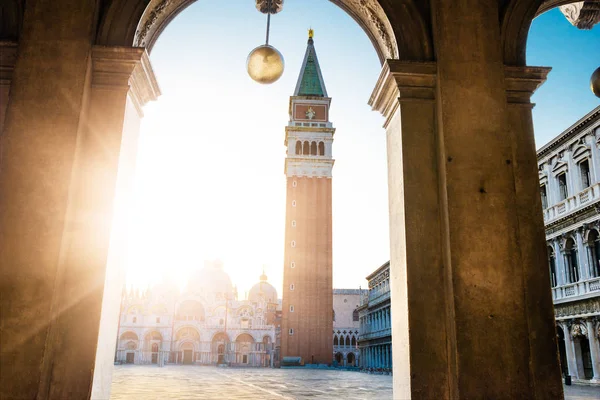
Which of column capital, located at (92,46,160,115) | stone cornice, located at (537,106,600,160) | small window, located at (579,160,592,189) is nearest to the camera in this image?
column capital, located at (92,46,160,115)

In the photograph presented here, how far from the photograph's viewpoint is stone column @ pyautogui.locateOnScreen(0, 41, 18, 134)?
411cm

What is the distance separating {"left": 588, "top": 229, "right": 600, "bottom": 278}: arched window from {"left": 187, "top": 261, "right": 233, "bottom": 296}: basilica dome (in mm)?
53991

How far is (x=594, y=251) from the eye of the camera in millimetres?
19750

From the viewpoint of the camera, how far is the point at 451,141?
3906 millimetres

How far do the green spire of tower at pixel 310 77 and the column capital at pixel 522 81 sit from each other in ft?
169

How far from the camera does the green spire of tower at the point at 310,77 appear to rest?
55281mm

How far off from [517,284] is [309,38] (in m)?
58.1

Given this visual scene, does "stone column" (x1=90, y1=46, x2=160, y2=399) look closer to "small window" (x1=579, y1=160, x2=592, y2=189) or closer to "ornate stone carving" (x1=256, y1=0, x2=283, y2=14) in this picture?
"ornate stone carving" (x1=256, y1=0, x2=283, y2=14)

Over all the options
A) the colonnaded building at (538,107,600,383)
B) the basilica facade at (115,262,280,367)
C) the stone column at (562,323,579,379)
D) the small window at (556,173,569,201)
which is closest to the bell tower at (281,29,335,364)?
the basilica facade at (115,262,280,367)

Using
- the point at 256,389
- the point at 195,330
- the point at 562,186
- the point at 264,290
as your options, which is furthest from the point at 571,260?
the point at 264,290

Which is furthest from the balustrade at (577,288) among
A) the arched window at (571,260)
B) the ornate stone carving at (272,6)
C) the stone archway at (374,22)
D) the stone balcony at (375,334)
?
the stone balcony at (375,334)

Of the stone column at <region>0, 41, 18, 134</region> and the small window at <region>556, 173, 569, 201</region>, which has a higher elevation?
the small window at <region>556, 173, 569, 201</region>

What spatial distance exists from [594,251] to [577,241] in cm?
90

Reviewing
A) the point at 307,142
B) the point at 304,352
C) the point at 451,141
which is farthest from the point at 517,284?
the point at 307,142
